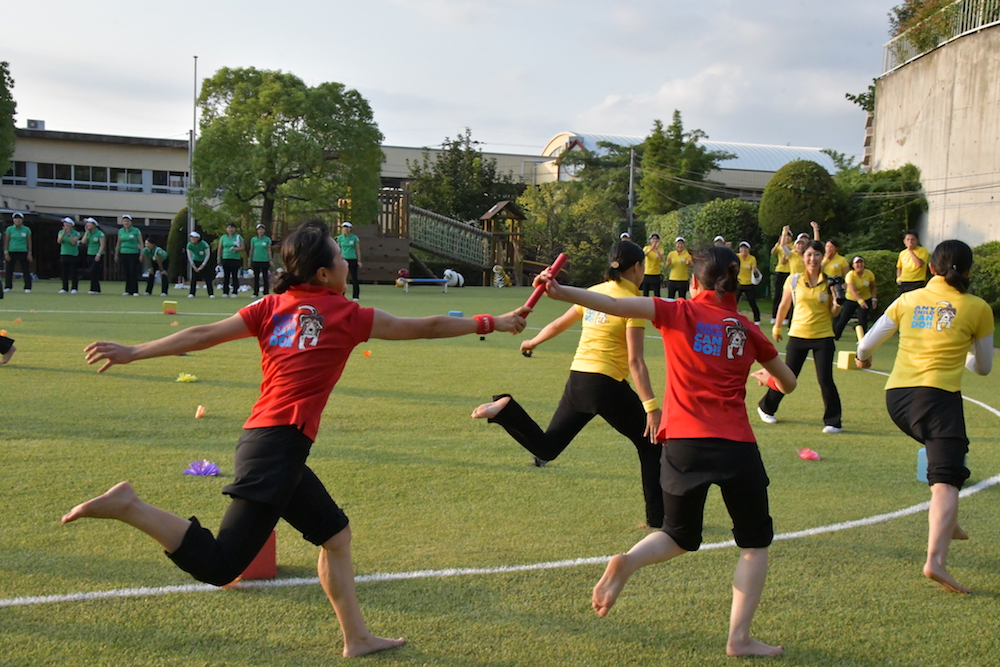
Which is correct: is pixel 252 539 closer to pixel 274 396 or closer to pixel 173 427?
pixel 274 396

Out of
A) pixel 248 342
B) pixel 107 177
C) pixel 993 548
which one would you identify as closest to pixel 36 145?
pixel 107 177

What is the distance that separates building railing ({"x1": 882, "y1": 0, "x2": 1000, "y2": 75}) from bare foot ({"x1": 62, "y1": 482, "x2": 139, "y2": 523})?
28887 mm

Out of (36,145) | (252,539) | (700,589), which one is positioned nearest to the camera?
(252,539)

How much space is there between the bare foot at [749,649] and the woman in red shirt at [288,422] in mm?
1478

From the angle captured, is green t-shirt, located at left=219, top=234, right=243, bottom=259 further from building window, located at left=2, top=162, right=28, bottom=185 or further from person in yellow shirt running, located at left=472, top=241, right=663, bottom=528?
building window, located at left=2, top=162, right=28, bottom=185

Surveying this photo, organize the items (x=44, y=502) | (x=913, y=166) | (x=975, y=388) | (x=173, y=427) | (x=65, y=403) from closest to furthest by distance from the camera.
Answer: (x=44, y=502), (x=173, y=427), (x=65, y=403), (x=975, y=388), (x=913, y=166)

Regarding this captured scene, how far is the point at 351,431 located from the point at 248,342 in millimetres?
6723

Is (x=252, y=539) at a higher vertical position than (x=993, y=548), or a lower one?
higher

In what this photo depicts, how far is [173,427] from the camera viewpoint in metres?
7.96

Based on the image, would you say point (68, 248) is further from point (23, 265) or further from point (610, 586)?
point (610, 586)

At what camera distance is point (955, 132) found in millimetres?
26984

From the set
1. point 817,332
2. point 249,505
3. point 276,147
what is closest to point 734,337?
point 249,505

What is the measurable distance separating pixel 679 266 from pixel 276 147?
715 inches

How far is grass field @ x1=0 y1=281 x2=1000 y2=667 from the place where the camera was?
383 cm
